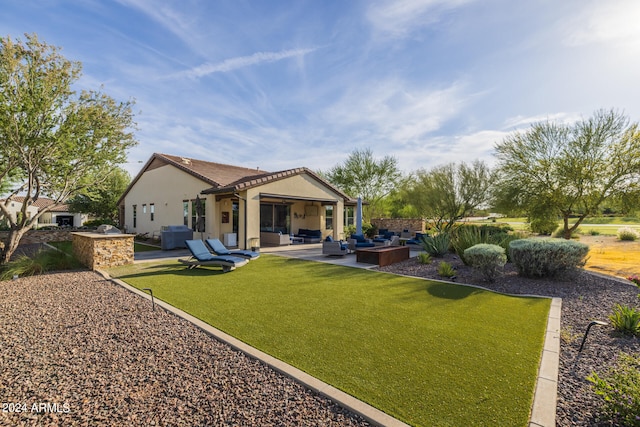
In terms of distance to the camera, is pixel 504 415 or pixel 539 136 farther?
pixel 539 136

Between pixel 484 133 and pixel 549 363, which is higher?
pixel 484 133

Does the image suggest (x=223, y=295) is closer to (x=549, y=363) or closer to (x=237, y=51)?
(x=549, y=363)

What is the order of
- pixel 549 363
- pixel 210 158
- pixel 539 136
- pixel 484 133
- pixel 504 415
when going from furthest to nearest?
pixel 210 158
pixel 484 133
pixel 539 136
pixel 549 363
pixel 504 415

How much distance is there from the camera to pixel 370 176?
34500mm

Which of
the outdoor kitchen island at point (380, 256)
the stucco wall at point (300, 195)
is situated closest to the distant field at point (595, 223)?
the stucco wall at point (300, 195)

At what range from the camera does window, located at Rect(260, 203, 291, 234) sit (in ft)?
64.3

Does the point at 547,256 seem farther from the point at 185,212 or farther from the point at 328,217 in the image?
the point at 185,212

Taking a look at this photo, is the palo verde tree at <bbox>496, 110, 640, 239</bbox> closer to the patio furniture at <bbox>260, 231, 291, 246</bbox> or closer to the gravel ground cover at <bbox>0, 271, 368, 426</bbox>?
the patio furniture at <bbox>260, 231, 291, 246</bbox>

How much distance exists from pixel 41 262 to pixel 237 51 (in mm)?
10672

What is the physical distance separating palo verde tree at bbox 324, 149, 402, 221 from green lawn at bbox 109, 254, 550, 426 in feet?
86.4

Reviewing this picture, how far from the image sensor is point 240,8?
9961 millimetres

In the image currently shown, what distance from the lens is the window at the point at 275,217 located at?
64.3 ft

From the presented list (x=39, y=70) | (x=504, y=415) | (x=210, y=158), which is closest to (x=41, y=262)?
(x=39, y=70)

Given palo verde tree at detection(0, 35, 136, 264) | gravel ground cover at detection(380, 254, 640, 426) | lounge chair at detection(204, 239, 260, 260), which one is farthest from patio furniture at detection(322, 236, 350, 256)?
palo verde tree at detection(0, 35, 136, 264)
